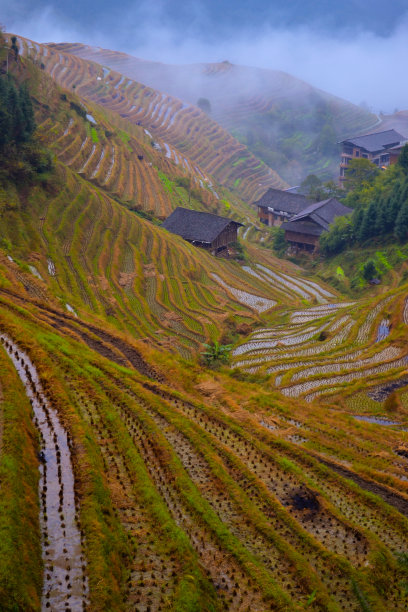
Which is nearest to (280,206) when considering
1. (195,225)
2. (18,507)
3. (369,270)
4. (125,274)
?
(195,225)

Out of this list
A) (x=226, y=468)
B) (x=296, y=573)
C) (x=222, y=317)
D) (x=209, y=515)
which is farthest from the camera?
(x=222, y=317)

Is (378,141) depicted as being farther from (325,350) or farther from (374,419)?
(374,419)

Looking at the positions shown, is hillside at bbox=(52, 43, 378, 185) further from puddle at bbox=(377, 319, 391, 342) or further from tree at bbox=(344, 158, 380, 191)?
puddle at bbox=(377, 319, 391, 342)

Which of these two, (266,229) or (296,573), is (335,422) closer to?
(296,573)

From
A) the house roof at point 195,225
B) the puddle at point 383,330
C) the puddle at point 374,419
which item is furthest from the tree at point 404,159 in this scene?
the puddle at point 374,419

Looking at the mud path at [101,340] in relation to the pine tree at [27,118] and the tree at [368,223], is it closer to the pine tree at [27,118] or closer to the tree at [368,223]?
the pine tree at [27,118]

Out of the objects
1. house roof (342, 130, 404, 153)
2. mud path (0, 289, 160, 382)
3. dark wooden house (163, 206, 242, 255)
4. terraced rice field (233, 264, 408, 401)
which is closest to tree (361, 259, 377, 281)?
terraced rice field (233, 264, 408, 401)

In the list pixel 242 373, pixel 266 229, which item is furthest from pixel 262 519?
pixel 266 229
